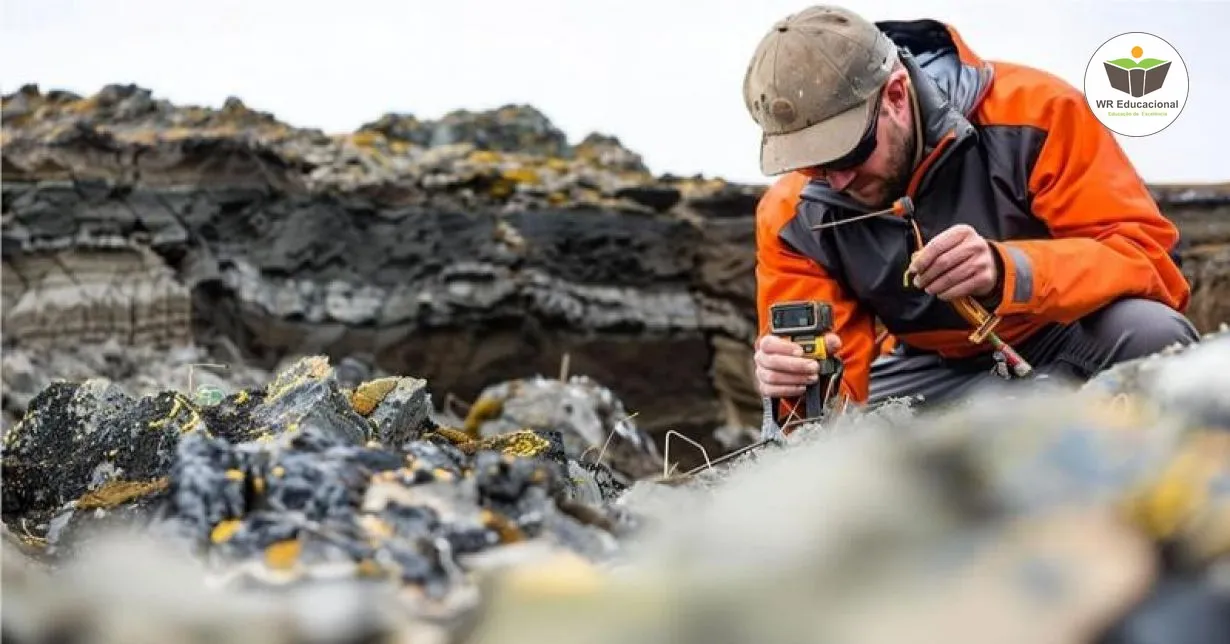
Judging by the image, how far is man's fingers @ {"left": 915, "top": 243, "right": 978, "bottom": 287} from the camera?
340cm

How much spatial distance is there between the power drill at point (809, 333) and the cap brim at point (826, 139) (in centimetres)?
49

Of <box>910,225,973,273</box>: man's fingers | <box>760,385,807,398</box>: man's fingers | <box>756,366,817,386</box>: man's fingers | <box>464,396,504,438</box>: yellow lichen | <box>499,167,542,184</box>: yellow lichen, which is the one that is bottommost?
<box>464,396,504,438</box>: yellow lichen

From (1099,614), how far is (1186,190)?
13918 mm

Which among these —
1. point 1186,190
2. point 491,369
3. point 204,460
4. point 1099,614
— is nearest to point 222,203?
point 491,369

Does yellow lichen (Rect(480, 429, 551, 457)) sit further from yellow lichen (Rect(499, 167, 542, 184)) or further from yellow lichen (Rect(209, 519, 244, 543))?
yellow lichen (Rect(499, 167, 542, 184))

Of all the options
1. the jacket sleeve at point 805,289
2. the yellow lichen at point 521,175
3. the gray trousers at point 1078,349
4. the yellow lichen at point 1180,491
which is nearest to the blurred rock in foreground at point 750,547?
the yellow lichen at point 1180,491

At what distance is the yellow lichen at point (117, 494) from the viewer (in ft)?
8.30

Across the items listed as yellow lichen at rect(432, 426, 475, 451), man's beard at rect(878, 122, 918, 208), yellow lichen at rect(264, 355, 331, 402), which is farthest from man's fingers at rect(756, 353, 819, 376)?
yellow lichen at rect(264, 355, 331, 402)

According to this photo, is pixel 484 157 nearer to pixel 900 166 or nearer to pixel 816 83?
pixel 900 166

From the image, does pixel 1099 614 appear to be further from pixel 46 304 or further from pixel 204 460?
pixel 46 304

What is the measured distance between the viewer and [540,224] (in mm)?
15492

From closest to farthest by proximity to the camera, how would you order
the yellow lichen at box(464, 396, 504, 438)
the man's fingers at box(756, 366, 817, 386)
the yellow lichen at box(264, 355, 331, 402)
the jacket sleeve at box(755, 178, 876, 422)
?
1. the yellow lichen at box(264, 355, 331, 402)
2. the man's fingers at box(756, 366, 817, 386)
3. the jacket sleeve at box(755, 178, 876, 422)
4. the yellow lichen at box(464, 396, 504, 438)

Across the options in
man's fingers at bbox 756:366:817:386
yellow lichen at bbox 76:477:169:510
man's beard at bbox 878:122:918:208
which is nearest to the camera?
yellow lichen at bbox 76:477:169:510

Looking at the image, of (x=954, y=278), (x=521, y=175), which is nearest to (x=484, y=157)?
(x=521, y=175)
